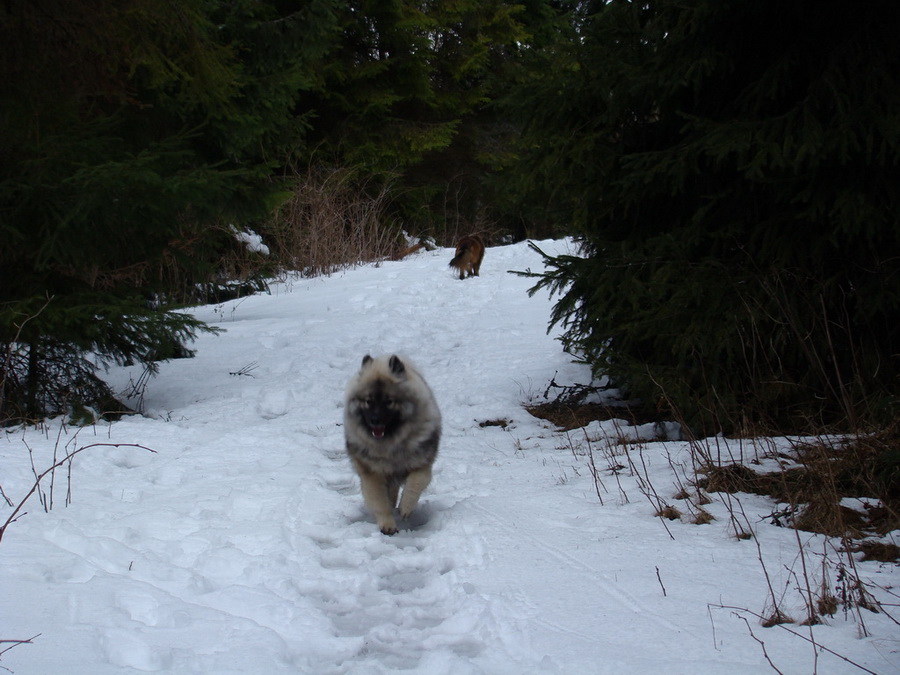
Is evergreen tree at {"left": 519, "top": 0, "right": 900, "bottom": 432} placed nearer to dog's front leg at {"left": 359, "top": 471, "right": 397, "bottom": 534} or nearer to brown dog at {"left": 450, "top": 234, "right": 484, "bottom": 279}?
dog's front leg at {"left": 359, "top": 471, "right": 397, "bottom": 534}

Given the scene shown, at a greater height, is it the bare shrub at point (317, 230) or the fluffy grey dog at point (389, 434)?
the bare shrub at point (317, 230)

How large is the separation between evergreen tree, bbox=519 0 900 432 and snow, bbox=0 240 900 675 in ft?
3.01

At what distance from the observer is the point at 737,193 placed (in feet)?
20.3

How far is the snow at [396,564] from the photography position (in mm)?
2980

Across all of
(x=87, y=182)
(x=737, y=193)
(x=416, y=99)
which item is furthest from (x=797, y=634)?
(x=416, y=99)

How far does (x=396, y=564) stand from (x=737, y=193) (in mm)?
4347

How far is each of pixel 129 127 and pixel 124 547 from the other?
6924 mm

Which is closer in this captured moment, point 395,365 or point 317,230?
point 395,365

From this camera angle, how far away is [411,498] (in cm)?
533

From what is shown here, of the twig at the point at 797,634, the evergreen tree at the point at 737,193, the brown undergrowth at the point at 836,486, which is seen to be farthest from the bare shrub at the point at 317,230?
the twig at the point at 797,634

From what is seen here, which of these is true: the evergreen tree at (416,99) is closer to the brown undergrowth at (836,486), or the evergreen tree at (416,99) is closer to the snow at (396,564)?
the snow at (396,564)

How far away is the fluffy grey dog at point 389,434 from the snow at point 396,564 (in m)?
0.26

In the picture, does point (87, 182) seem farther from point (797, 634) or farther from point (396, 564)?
point (797, 634)

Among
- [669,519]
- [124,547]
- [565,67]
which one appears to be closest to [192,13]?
[565,67]
